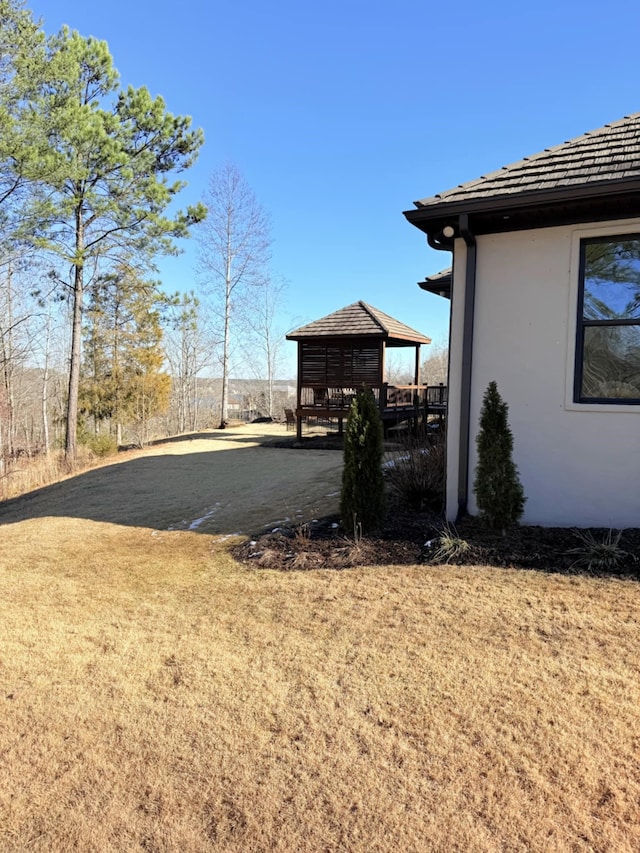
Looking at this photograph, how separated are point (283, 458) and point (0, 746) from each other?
1041 centimetres

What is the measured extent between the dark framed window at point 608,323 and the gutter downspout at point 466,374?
41.0 inches

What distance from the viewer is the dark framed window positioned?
5.18m

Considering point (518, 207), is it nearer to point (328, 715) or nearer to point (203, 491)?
point (328, 715)

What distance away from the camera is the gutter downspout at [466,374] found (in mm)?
5625

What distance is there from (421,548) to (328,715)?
257cm

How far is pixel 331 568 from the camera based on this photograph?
15.6ft

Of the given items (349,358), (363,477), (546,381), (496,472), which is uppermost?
(349,358)

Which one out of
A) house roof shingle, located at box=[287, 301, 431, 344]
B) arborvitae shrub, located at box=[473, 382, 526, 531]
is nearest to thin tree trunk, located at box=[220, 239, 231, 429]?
house roof shingle, located at box=[287, 301, 431, 344]

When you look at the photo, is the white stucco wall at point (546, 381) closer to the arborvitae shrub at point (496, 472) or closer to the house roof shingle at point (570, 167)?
the arborvitae shrub at point (496, 472)

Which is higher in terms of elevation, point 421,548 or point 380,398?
point 380,398

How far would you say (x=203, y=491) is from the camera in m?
9.02

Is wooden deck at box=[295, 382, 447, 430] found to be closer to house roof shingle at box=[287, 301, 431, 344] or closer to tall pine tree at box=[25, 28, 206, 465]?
house roof shingle at box=[287, 301, 431, 344]

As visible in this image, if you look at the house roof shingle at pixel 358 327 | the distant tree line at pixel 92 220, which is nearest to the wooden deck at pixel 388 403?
the house roof shingle at pixel 358 327

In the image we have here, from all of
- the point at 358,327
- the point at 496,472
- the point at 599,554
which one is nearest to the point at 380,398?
the point at 358,327
